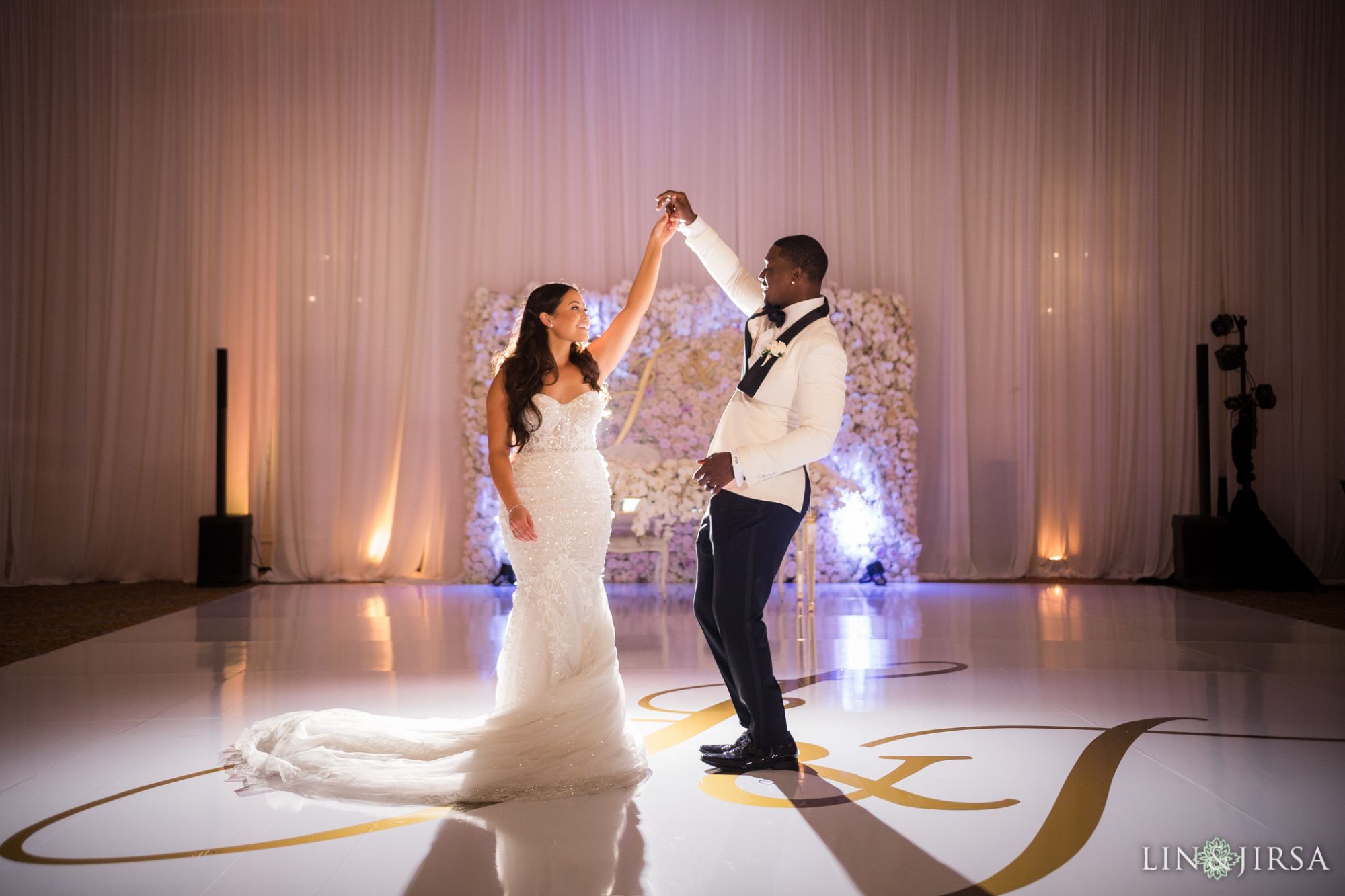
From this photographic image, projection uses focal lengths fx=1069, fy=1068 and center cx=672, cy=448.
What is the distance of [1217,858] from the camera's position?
272cm

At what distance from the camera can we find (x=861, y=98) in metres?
9.64

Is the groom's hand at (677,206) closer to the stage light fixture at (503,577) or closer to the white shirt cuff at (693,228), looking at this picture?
the white shirt cuff at (693,228)

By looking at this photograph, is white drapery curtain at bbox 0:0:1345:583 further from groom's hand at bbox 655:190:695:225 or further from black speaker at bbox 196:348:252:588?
groom's hand at bbox 655:190:695:225

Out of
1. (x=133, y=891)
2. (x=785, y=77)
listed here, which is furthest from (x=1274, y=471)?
(x=133, y=891)

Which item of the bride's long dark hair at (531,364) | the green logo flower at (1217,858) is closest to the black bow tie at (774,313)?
the bride's long dark hair at (531,364)

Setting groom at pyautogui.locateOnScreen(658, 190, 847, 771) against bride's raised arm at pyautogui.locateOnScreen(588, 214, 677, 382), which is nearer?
groom at pyautogui.locateOnScreen(658, 190, 847, 771)

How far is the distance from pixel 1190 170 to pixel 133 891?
997cm

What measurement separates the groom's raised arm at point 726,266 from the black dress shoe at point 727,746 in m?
1.55

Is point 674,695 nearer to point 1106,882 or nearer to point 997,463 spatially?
point 1106,882

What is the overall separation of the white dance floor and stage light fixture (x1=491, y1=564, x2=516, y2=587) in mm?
2589

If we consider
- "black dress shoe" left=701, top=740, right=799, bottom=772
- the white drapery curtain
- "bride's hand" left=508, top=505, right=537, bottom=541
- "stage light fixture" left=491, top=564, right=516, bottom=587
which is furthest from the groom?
the white drapery curtain

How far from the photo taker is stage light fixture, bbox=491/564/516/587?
907 centimetres

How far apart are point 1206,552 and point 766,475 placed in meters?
6.75

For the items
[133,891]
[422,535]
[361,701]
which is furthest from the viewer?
[422,535]
